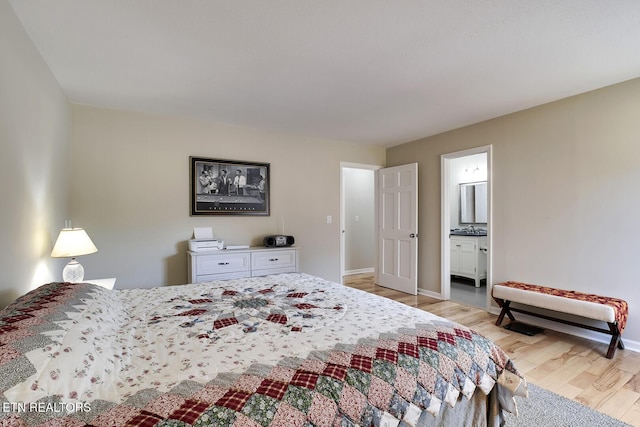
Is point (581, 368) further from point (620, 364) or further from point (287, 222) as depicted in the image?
point (287, 222)

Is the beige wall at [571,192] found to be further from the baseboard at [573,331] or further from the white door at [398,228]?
the white door at [398,228]

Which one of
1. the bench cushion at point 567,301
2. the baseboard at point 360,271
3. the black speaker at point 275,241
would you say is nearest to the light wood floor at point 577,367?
the bench cushion at point 567,301

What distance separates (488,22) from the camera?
1850 millimetres

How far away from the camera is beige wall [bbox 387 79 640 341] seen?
2736 millimetres

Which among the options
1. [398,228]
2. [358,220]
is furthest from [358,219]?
[398,228]

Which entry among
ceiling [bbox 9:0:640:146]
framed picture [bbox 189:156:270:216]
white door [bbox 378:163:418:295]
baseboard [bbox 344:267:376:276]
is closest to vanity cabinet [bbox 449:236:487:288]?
white door [bbox 378:163:418:295]

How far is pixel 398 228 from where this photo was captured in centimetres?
482

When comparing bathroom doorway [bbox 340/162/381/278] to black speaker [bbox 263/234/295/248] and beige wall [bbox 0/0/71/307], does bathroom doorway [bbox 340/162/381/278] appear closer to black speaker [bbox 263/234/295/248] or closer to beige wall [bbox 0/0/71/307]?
black speaker [bbox 263/234/295/248]

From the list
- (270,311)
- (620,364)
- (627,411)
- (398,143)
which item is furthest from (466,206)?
(270,311)

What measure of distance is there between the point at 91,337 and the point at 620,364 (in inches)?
140

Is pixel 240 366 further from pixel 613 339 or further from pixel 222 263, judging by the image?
pixel 613 339

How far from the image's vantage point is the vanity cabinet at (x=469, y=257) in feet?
16.8

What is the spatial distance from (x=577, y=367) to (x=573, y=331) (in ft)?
2.58

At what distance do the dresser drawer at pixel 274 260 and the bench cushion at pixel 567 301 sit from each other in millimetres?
2345
